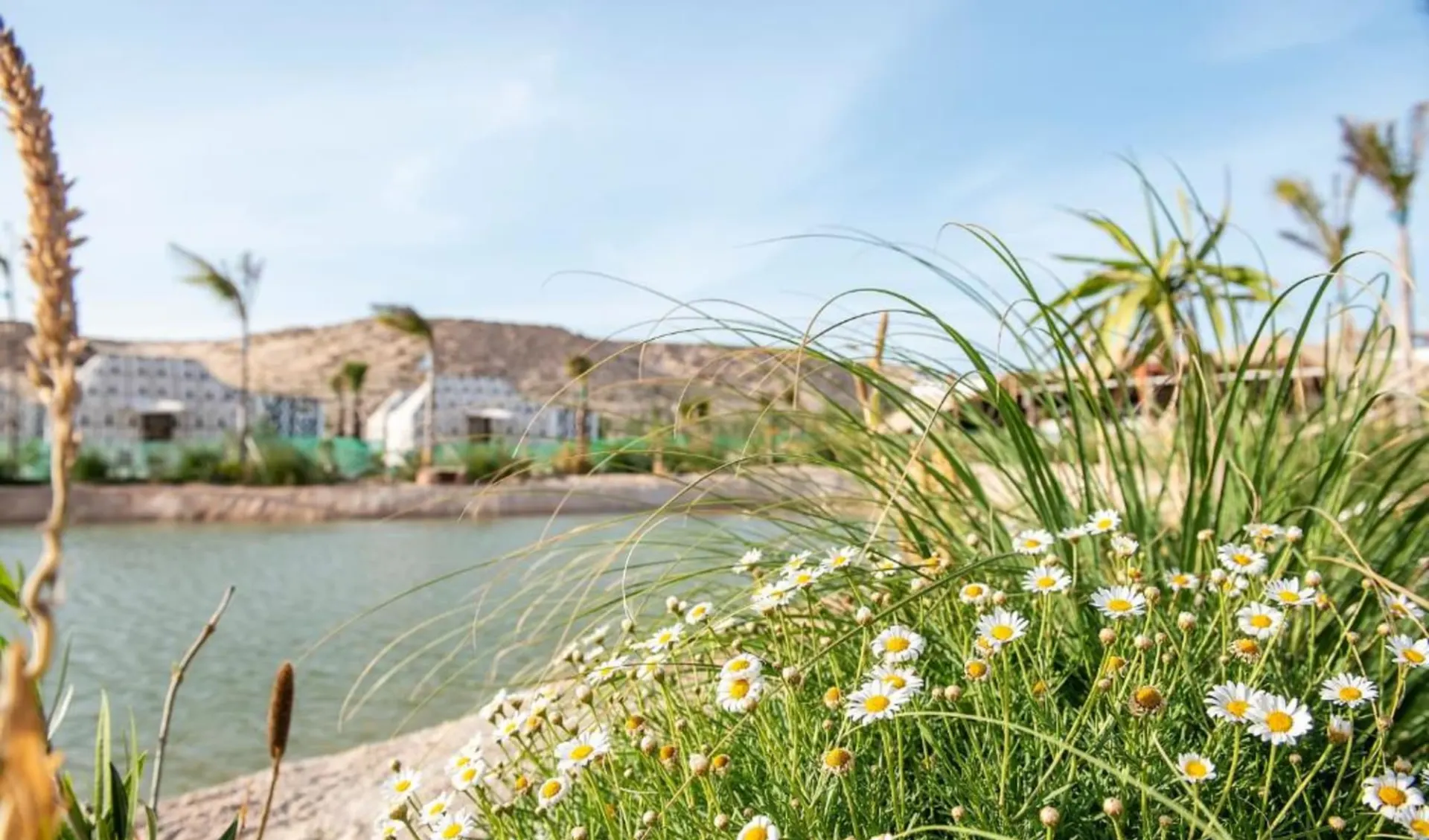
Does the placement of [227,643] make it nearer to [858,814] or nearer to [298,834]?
[298,834]

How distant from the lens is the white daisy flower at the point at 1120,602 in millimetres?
1229

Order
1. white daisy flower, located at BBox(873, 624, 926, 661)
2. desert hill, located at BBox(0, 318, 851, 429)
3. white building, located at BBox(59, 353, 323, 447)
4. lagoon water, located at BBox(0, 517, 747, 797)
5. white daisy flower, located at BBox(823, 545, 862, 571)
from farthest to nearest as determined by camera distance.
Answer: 1. desert hill, located at BBox(0, 318, 851, 429)
2. white building, located at BBox(59, 353, 323, 447)
3. lagoon water, located at BBox(0, 517, 747, 797)
4. white daisy flower, located at BBox(823, 545, 862, 571)
5. white daisy flower, located at BBox(873, 624, 926, 661)

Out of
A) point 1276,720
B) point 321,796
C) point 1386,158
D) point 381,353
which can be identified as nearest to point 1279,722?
point 1276,720

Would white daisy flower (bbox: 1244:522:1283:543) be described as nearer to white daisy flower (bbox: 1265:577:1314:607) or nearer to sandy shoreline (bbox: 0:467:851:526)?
white daisy flower (bbox: 1265:577:1314:607)

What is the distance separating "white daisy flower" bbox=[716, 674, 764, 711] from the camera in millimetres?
1117

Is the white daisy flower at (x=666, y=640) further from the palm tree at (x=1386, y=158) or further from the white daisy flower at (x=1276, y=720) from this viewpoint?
the palm tree at (x=1386, y=158)

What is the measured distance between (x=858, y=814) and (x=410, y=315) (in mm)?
27215

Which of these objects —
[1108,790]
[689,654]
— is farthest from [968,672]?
[689,654]

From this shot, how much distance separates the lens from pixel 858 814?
1.12 m

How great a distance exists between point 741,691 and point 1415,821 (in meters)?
0.74

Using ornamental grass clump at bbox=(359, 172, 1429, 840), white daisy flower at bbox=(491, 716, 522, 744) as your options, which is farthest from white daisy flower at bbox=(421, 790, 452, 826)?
white daisy flower at bbox=(491, 716, 522, 744)

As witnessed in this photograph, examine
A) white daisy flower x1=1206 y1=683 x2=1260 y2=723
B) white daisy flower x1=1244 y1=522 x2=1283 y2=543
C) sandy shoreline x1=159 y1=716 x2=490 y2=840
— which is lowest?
sandy shoreline x1=159 y1=716 x2=490 y2=840

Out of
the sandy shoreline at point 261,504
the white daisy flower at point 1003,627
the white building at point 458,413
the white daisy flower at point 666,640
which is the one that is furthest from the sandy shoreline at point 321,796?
the white building at point 458,413

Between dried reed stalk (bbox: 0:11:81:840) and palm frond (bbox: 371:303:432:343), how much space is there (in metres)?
27.2
